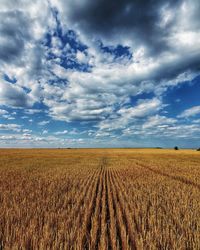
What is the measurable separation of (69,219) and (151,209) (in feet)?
8.25

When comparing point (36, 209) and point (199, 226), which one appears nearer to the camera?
point (199, 226)

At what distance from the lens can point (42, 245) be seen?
146 inches

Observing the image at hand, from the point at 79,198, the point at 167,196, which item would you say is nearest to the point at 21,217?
the point at 79,198

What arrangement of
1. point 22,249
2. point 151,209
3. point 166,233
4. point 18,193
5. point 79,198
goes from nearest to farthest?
point 22,249
point 166,233
point 151,209
point 79,198
point 18,193

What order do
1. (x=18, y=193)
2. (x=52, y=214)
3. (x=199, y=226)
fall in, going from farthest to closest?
1. (x=18, y=193)
2. (x=52, y=214)
3. (x=199, y=226)

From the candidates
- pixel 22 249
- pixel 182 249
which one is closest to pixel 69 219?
pixel 22 249

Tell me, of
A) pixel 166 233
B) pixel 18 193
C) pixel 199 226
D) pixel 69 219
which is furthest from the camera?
pixel 18 193

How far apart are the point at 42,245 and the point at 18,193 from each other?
5.35m

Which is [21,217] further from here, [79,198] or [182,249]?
[182,249]

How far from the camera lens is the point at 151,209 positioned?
612cm

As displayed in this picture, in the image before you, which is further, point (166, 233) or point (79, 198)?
point (79, 198)

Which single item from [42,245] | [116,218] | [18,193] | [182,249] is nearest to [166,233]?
[182,249]

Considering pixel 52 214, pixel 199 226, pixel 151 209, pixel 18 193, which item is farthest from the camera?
pixel 18 193

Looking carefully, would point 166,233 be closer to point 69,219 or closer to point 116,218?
point 116,218
